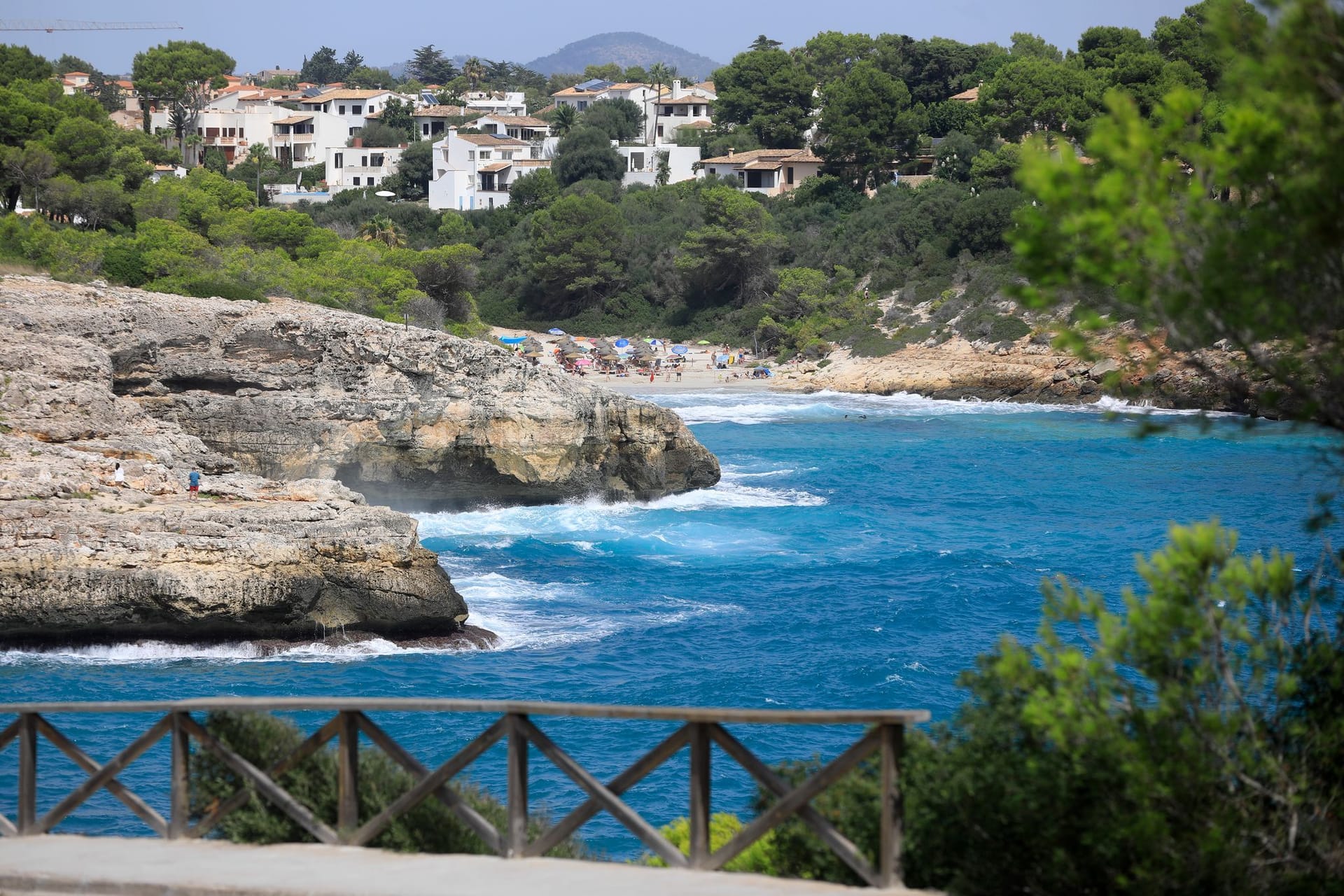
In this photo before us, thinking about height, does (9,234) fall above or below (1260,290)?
above

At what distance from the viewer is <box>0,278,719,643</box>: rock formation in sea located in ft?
65.7

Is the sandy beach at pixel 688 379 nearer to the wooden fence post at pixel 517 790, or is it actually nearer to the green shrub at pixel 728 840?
the green shrub at pixel 728 840

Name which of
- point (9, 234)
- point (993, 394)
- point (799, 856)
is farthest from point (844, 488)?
point (799, 856)

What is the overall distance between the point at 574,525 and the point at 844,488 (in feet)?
31.4

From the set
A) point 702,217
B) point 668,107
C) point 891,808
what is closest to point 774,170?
point 702,217

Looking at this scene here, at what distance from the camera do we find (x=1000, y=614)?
2448 centimetres

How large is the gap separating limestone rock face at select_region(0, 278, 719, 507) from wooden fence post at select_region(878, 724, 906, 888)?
83.5 feet

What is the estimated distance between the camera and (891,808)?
6.08 metres

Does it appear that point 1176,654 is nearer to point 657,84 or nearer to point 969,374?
point 969,374

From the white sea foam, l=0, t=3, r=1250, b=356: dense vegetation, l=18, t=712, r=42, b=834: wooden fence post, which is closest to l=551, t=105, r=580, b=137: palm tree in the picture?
l=0, t=3, r=1250, b=356: dense vegetation

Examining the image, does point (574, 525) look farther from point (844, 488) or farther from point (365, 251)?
point (365, 251)

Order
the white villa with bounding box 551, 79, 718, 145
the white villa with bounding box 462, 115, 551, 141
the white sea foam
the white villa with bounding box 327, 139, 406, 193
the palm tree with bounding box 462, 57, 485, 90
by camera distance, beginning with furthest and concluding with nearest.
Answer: the palm tree with bounding box 462, 57, 485, 90 < the white villa with bounding box 551, 79, 718, 145 < the white villa with bounding box 462, 115, 551, 141 < the white villa with bounding box 327, 139, 406, 193 < the white sea foam

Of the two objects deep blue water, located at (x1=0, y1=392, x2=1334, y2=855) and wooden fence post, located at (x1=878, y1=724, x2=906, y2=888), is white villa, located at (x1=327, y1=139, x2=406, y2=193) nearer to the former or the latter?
deep blue water, located at (x1=0, y1=392, x2=1334, y2=855)

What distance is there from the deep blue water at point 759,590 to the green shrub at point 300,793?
408 centimetres
